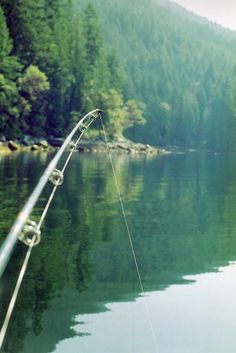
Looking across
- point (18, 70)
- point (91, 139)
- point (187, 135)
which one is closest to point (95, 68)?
point (91, 139)

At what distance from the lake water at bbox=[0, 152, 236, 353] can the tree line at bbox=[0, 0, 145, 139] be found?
4721 cm

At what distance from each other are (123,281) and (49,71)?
73.7 metres

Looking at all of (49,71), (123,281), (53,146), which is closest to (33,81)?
(53,146)

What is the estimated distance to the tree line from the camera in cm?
7212

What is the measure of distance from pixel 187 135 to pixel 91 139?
77637 millimetres

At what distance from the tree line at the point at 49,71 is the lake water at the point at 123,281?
1859 inches

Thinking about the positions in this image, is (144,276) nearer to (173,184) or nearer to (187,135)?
(173,184)

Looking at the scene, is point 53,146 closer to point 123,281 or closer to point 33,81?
point 33,81

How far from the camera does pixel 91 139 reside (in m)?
91.6

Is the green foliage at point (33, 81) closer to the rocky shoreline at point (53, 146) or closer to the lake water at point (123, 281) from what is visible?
the rocky shoreline at point (53, 146)

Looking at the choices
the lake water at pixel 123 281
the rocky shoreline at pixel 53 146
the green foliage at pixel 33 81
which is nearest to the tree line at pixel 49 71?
the green foliage at pixel 33 81

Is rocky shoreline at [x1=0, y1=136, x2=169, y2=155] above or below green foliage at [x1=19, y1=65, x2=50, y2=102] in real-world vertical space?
below

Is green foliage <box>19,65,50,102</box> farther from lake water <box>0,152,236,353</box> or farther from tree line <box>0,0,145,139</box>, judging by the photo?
lake water <box>0,152,236,353</box>

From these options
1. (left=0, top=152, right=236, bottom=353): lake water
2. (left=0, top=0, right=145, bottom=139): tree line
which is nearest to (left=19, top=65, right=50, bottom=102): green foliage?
(left=0, top=0, right=145, bottom=139): tree line
